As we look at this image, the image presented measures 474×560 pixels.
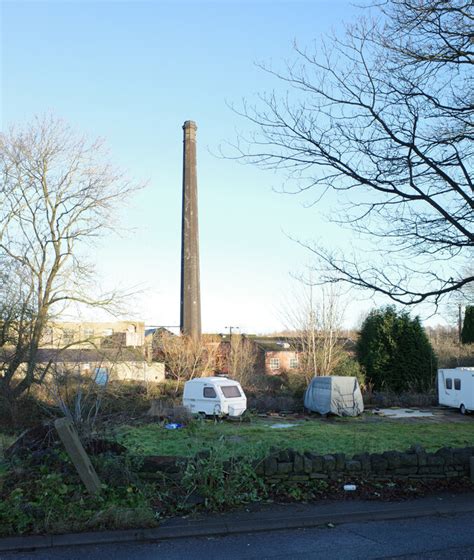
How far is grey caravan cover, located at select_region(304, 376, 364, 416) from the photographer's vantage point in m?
26.0

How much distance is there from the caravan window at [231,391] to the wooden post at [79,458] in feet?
61.2

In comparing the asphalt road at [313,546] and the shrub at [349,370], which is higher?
the shrub at [349,370]

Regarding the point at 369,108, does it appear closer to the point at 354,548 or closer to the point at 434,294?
the point at 434,294

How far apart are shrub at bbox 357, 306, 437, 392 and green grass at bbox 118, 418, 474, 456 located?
9.33 m

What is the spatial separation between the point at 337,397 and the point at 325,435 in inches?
299

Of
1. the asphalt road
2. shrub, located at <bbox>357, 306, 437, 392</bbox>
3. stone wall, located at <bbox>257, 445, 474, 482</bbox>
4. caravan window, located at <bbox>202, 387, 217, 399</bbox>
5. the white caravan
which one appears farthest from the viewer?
shrub, located at <bbox>357, 306, 437, 392</bbox>

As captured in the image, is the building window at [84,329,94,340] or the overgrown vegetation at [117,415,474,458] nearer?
the overgrown vegetation at [117,415,474,458]

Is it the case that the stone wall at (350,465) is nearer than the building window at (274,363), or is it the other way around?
the stone wall at (350,465)

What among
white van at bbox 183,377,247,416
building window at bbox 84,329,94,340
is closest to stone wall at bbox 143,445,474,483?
white van at bbox 183,377,247,416

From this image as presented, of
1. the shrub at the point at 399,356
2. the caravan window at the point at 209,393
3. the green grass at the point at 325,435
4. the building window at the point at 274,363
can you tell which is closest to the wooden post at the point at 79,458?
the green grass at the point at 325,435

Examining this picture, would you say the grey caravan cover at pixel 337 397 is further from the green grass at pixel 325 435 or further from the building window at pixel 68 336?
the building window at pixel 68 336

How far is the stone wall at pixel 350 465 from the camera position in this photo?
7695 mm

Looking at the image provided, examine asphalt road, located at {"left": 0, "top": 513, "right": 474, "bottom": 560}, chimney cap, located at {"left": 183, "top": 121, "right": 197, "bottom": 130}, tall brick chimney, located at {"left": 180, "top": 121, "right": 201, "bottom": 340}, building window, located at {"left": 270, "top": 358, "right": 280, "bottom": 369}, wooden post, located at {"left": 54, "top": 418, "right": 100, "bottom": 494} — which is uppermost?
chimney cap, located at {"left": 183, "top": 121, "right": 197, "bottom": 130}

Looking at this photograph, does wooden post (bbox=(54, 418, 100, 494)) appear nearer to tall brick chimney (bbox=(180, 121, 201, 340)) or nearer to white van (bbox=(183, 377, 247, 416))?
white van (bbox=(183, 377, 247, 416))
